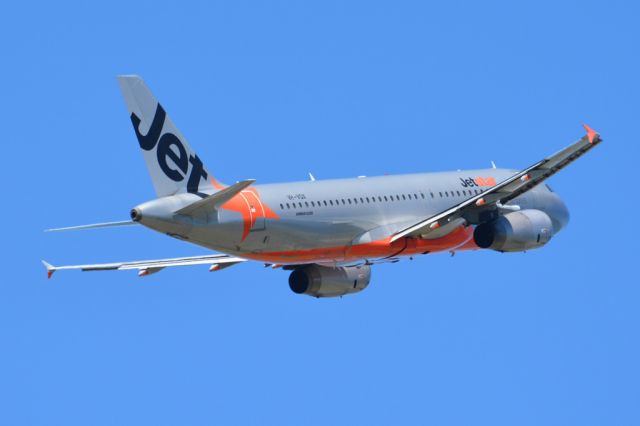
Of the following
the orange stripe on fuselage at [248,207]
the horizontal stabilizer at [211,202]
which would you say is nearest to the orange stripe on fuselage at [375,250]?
the orange stripe on fuselage at [248,207]

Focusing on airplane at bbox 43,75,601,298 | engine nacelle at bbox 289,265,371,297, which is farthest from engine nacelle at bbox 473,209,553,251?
engine nacelle at bbox 289,265,371,297

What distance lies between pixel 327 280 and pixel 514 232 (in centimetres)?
840

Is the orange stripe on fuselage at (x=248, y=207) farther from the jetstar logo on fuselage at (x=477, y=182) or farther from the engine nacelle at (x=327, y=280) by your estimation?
the jetstar logo on fuselage at (x=477, y=182)

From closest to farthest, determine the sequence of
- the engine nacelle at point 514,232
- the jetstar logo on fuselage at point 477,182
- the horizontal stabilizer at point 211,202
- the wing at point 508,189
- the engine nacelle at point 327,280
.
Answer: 1. the horizontal stabilizer at point 211,202
2. the wing at point 508,189
3. the engine nacelle at point 514,232
4. the engine nacelle at point 327,280
5. the jetstar logo on fuselage at point 477,182

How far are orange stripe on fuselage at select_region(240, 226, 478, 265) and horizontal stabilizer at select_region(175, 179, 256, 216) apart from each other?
384 cm

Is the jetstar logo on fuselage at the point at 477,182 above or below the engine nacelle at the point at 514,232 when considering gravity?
above

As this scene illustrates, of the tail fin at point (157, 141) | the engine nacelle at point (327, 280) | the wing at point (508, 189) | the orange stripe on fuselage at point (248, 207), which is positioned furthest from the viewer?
the engine nacelle at point (327, 280)

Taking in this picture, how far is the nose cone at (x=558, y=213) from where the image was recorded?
89.8 metres

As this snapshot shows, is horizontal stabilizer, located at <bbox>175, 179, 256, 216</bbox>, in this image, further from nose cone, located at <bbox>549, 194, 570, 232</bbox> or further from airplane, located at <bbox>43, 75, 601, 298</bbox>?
nose cone, located at <bbox>549, 194, 570, 232</bbox>

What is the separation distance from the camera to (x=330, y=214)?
80.9m

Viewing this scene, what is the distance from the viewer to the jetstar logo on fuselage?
8719cm

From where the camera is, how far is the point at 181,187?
253 ft

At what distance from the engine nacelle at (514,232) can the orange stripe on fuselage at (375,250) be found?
148 centimetres

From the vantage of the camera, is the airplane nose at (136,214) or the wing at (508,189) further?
the wing at (508,189)
